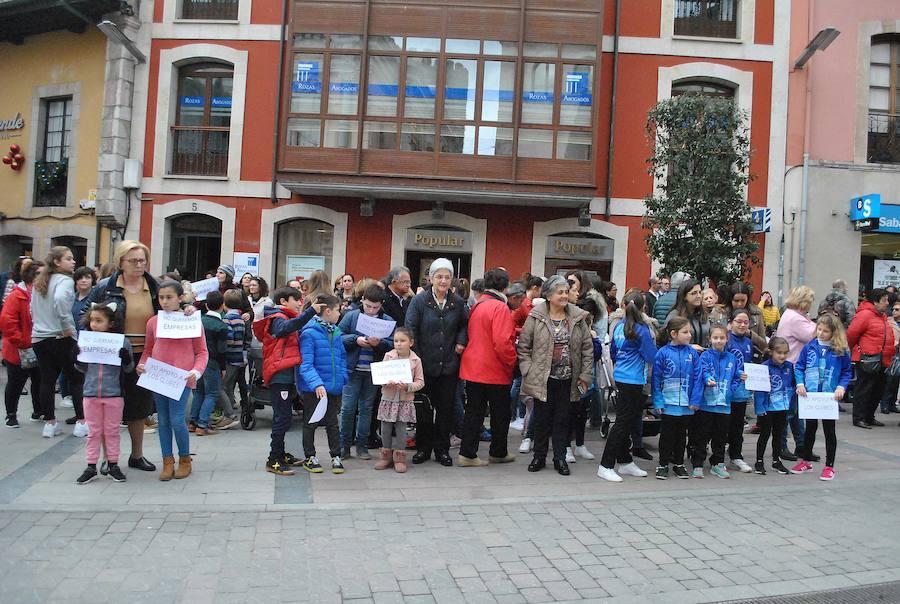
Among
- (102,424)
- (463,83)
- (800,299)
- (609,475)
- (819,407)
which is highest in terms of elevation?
(463,83)

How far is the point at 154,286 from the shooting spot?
6.38 meters

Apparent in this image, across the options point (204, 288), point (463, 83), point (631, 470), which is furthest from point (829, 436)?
point (463, 83)

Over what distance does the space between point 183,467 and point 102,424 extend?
0.77m

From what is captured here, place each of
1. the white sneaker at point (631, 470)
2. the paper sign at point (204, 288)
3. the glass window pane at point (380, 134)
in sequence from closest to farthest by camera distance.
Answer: the white sneaker at point (631, 470), the paper sign at point (204, 288), the glass window pane at point (380, 134)

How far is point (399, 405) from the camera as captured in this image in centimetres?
666

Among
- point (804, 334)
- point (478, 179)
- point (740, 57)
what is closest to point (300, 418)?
point (804, 334)

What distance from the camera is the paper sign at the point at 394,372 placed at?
6.52 meters

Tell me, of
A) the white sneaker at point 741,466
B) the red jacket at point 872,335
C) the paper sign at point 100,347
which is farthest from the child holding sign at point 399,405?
the red jacket at point 872,335

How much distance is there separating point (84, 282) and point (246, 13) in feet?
31.5

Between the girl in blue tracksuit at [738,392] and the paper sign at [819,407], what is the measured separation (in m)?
0.53

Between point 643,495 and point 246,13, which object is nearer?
point 643,495

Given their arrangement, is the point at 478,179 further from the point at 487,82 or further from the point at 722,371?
the point at 722,371

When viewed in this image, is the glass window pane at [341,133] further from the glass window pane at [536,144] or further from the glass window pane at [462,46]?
the glass window pane at [536,144]

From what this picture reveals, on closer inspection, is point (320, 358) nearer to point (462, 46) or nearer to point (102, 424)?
point (102, 424)
